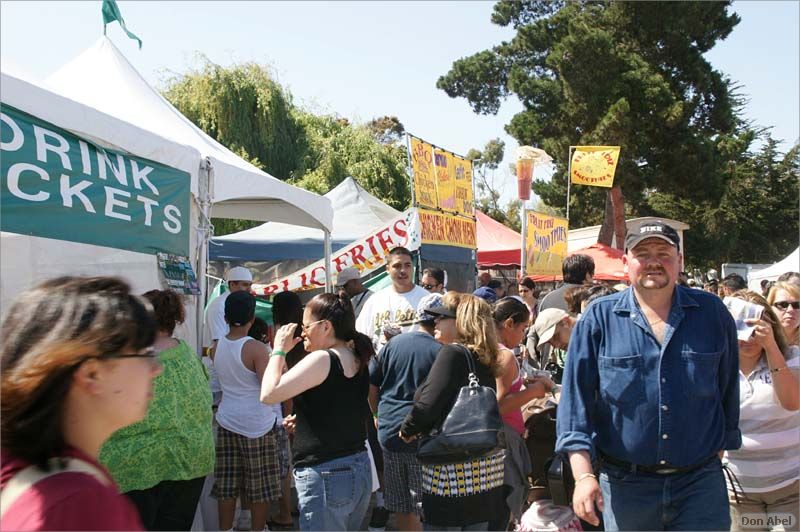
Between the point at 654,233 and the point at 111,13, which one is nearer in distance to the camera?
the point at 654,233

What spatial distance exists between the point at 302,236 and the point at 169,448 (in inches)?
355

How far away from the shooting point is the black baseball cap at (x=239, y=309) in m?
4.75

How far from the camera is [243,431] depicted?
16.3ft

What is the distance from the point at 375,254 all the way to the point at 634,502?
620 cm

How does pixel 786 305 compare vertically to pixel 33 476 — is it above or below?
above

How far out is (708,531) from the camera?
2789 millimetres

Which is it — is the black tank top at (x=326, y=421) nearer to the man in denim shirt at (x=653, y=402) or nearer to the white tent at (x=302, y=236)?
the man in denim shirt at (x=653, y=402)

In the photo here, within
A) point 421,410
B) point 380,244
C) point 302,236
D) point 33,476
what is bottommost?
point 421,410

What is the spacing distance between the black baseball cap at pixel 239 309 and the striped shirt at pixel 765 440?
296 centimetres

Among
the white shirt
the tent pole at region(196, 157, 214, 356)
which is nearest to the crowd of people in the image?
the tent pole at region(196, 157, 214, 356)

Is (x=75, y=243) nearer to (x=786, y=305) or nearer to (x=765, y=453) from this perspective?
(x=765, y=453)

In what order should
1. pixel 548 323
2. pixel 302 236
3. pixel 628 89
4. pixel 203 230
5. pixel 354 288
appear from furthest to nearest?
pixel 628 89 → pixel 302 236 → pixel 354 288 → pixel 203 230 → pixel 548 323

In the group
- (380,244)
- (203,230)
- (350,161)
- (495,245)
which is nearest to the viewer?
(203,230)

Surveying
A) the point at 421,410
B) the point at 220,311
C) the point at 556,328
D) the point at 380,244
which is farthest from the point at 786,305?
the point at 380,244
